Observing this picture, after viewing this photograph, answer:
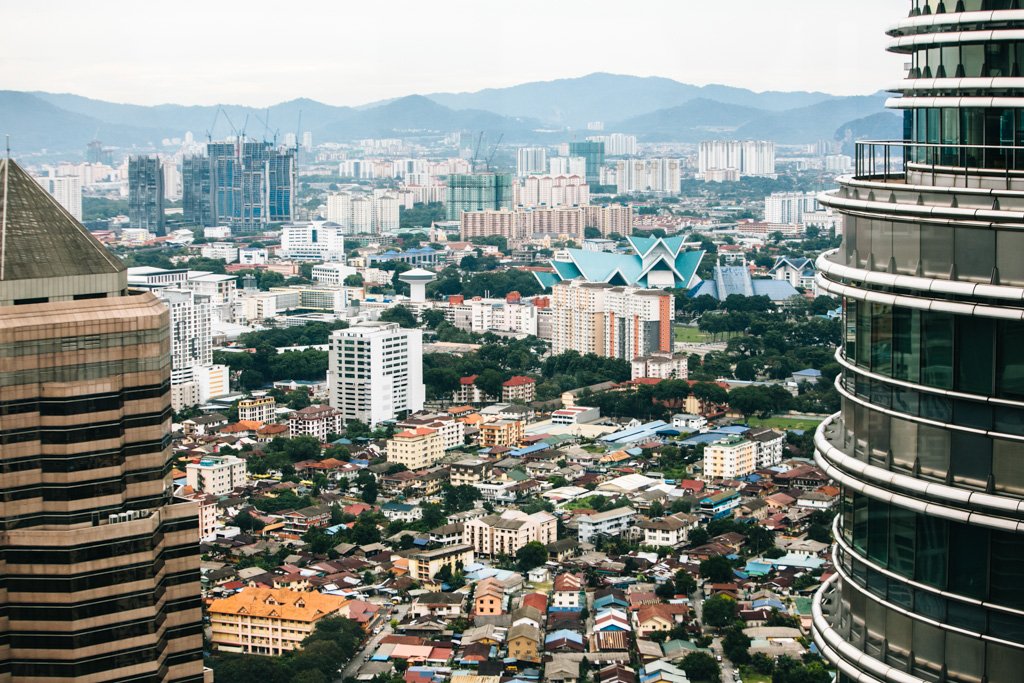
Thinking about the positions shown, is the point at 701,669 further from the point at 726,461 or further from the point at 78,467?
the point at 726,461

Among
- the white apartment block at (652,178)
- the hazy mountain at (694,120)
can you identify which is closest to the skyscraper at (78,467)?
the white apartment block at (652,178)

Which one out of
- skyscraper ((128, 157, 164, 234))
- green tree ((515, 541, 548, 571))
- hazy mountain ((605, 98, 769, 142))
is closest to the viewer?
green tree ((515, 541, 548, 571))

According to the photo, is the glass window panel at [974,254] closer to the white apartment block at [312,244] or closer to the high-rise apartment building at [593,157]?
the white apartment block at [312,244]

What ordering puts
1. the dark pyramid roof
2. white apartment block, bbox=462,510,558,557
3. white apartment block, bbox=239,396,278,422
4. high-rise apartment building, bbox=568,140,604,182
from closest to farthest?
the dark pyramid roof
white apartment block, bbox=462,510,558,557
white apartment block, bbox=239,396,278,422
high-rise apartment building, bbox=568,140,604,182

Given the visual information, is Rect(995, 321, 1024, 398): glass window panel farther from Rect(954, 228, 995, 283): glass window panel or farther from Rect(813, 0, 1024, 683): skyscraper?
Rect(954, 228, 995, 283): glass window panel

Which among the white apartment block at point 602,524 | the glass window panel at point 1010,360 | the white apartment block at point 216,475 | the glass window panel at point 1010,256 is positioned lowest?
the white apartment block at point 602,524

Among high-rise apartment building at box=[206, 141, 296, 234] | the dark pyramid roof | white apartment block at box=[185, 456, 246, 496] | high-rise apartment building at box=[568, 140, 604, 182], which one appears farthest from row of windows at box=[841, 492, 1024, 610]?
high-rise apartment building at box=[568, 140, 604, 182]
